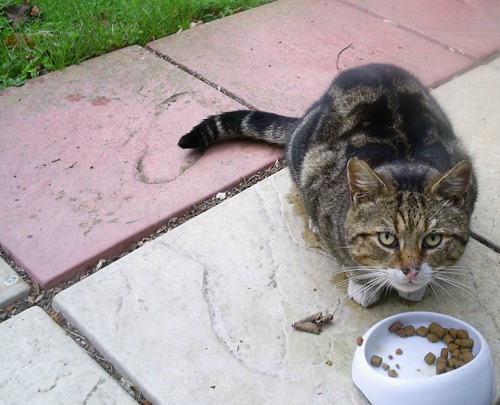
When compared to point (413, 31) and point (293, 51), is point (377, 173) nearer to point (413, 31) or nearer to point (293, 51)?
point (293, 51)

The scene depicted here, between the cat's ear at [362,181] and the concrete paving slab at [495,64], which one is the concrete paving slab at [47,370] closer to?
the cat's ear at [362,181]

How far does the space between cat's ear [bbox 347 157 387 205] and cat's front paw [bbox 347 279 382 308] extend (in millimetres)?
336

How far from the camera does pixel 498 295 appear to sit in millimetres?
2492

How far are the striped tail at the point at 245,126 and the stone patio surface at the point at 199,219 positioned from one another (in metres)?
0.09

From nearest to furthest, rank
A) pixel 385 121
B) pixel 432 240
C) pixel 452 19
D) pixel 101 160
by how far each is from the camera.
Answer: pixel 432 240 < pixel 385 121 < pixel 101 160 < pixel 452 19

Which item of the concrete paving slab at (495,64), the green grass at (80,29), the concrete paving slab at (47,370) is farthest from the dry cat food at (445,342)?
the green grass at (80,29)

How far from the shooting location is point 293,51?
3.96 meters

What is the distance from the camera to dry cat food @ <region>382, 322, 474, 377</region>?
2084 millimetres

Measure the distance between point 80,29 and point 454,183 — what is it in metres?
2.61

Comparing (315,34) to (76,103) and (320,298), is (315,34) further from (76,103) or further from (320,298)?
(320,298)

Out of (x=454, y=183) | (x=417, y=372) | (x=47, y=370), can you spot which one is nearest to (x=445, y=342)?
(x=417, y=372)

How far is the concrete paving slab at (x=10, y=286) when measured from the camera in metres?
2.49

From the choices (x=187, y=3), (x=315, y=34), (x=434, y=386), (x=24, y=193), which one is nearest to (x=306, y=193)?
(x=434, y=386)

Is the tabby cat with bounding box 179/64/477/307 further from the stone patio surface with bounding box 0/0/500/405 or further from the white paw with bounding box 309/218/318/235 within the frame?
the stone patio surface with bounding box 0/0/500/405
